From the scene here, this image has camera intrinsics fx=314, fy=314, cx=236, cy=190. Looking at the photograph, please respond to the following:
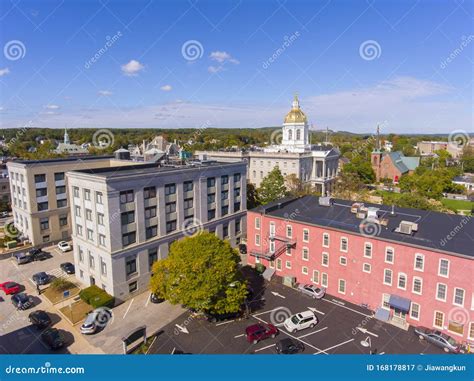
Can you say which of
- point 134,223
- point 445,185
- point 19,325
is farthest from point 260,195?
point 445,185

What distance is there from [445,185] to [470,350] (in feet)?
232

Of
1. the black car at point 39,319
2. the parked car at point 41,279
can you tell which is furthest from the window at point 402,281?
the parked car at point 41,279

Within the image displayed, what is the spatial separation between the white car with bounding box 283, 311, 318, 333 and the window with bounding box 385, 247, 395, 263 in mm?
8055

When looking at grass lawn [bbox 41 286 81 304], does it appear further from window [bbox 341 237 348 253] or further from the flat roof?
window [bbox 341 237 348 253]

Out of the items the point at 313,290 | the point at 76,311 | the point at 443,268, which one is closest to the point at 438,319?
the point at 443,268

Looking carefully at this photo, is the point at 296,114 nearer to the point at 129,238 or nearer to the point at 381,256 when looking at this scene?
the point at 381,256

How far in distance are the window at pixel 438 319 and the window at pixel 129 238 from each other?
91.9 feet

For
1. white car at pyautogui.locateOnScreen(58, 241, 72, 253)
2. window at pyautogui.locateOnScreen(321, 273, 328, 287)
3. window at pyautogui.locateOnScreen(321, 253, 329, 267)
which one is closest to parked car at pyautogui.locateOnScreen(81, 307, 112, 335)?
white car at pyautogui.locateOnScreen(58, 241, 72, 253)

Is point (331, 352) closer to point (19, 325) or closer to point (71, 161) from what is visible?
point (19, 325)

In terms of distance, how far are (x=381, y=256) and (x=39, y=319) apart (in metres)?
30.5

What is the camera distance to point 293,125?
78.8 meters

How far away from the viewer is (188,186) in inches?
1489

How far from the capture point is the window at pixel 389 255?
2694 centimetres

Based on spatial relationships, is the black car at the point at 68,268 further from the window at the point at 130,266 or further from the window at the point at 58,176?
the window at the point at 58,176
